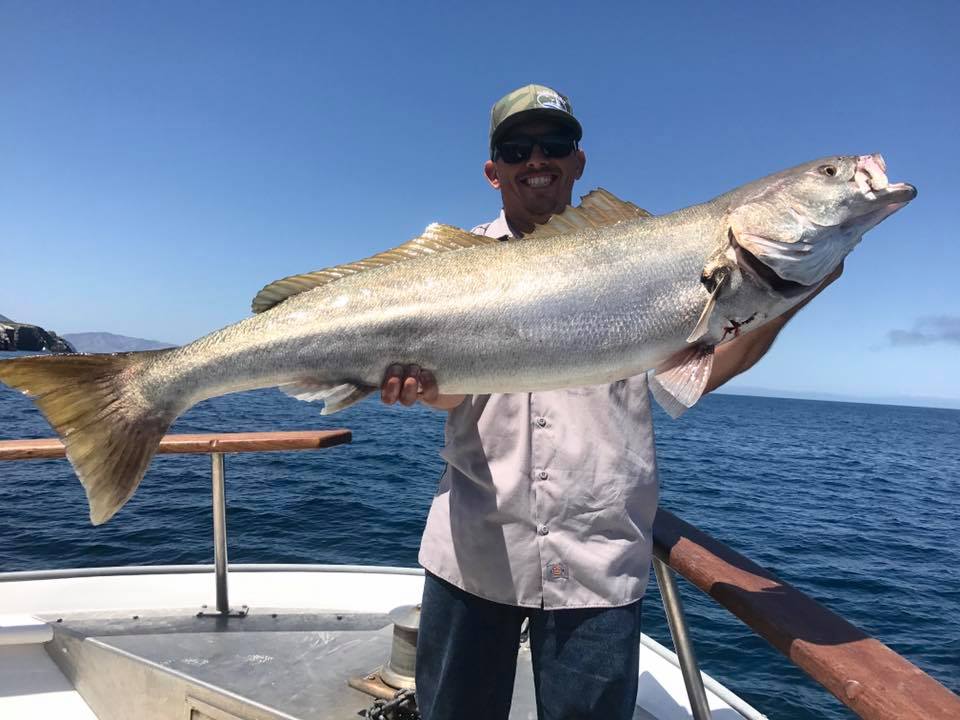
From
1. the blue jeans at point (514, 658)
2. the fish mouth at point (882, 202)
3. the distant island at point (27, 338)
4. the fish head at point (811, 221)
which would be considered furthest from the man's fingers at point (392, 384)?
the distant island at point (27, 338)

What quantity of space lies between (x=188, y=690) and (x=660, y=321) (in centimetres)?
367

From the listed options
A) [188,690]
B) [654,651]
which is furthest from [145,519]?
[654,651]

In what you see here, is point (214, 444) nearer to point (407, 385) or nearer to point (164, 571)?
point (407, 385)

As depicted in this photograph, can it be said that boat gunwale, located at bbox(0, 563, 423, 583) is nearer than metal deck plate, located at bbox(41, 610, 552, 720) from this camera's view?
No

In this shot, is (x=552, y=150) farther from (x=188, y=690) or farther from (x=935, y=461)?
(x=935, y=461)

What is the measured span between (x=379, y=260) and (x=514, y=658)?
6.91ft

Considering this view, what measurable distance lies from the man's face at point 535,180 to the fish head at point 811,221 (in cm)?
102

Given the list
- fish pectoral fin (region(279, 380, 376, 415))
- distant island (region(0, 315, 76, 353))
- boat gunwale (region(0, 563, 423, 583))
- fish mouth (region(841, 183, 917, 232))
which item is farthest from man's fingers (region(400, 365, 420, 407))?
distant island (region(0, 315, 76, 353))

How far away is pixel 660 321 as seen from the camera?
2793 mm

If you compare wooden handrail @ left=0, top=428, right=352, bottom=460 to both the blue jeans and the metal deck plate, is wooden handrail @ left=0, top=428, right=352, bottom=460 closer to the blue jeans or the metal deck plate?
the metal deck plate

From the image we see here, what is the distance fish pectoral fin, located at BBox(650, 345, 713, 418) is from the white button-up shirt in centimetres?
14

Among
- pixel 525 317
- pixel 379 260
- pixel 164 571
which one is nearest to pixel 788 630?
pixel 525 317

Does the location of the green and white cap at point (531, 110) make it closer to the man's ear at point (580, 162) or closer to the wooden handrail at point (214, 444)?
the man's ear at point (580, 162)

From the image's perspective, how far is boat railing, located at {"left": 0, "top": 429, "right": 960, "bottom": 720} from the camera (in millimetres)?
1665
